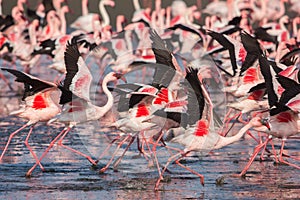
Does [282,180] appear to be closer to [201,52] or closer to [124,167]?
[124,167]

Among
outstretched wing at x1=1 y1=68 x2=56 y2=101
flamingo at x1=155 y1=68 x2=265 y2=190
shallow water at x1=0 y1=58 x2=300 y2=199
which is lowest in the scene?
shallow water at x1=0 y1=58 x2=300 y2=199

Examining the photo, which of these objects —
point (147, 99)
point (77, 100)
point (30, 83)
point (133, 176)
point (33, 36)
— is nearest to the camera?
point (133, 176)

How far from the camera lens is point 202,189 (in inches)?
330

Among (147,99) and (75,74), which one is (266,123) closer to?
(147,99)

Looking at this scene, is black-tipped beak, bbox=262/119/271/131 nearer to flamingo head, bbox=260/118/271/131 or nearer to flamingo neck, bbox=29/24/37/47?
flamingo head, bbox=260/118/271/131

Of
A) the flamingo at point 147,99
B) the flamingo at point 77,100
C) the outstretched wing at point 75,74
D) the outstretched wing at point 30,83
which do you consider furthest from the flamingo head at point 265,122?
the outstretched wing at point 30,83

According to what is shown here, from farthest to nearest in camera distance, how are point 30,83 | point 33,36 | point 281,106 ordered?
point 33,36
point 30,83
point 281,106

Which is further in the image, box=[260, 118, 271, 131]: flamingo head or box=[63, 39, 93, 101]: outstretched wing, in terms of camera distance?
box=[63, 39, 93, 101]: outstretched wing

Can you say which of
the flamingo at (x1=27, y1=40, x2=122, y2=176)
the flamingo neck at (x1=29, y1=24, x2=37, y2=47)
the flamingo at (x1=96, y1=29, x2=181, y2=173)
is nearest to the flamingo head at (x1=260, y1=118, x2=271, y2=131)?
the flamingo at (x1=96, y1=29, x2=181, y2=173)

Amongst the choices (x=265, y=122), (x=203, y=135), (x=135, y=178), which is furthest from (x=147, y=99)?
(x=265, y=122)

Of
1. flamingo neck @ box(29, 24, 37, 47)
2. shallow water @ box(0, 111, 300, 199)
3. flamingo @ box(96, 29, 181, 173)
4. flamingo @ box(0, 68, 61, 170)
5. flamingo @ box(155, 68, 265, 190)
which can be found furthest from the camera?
flamingo neck @ box(29, 24, 37, 47)

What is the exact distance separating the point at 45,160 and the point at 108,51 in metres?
9.36

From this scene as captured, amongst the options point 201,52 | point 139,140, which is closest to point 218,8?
point 201,52

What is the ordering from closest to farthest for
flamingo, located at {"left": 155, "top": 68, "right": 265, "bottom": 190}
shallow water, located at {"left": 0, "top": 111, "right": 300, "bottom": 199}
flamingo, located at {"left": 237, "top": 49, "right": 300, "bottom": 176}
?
1. shallow water, located at {"left": 0, "top": 111, "right": 300, "bottom": 199}
2. flamingo, located at {"left": 155, "top": 68, "right": 265, "bottom": 190}
3. flamingo, located at {"left": 237, "top": 49, "right": 300, "bottom": 176}
